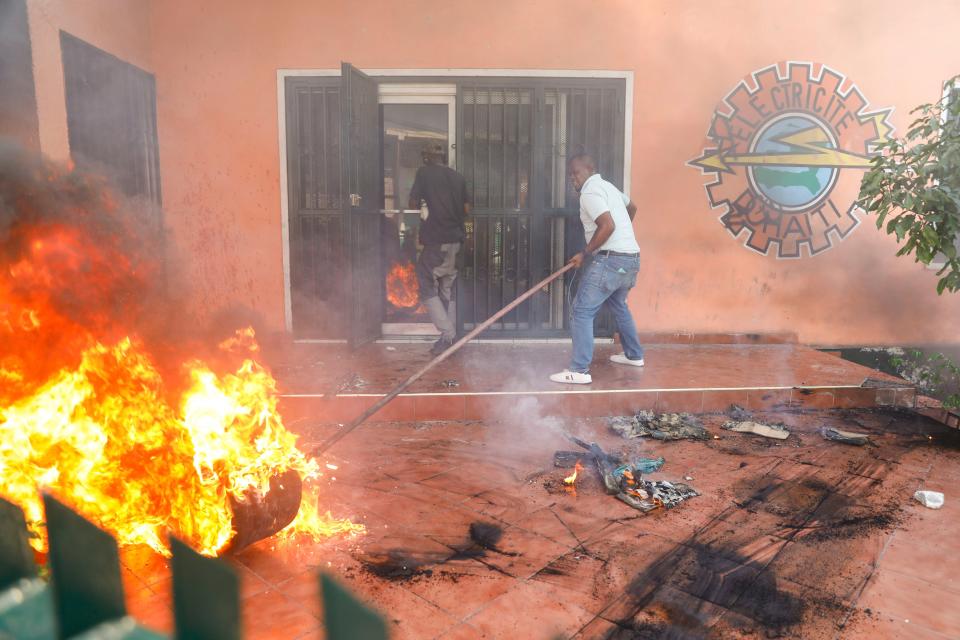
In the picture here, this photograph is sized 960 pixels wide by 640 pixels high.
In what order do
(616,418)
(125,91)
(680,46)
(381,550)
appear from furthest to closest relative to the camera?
(680,46), (125,91), (616,418), (381,550)

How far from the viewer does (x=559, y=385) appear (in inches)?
228

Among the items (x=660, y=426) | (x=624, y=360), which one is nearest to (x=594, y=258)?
(x=624, y=360)

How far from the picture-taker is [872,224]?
755cm

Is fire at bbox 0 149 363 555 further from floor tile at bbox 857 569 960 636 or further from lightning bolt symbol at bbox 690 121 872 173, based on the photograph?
A: lightning bolt symbol at bbox 690 121 872 173

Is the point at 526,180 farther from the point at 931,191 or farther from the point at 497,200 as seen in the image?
the point at 931,191

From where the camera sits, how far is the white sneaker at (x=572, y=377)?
584cm

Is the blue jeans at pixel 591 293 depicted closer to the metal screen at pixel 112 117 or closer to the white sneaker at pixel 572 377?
the white sneaker at pixel 572 377

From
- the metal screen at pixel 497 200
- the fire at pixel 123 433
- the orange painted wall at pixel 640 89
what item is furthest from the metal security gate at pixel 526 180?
the fire at pixel 123 433

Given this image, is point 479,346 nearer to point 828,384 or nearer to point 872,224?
point 828,384

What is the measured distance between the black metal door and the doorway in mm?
270

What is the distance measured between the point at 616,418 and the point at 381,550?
283cm

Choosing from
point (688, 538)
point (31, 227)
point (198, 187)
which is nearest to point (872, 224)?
point (688, 538)

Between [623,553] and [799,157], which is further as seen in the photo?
[799,157]

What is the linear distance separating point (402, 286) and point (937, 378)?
5.81m
